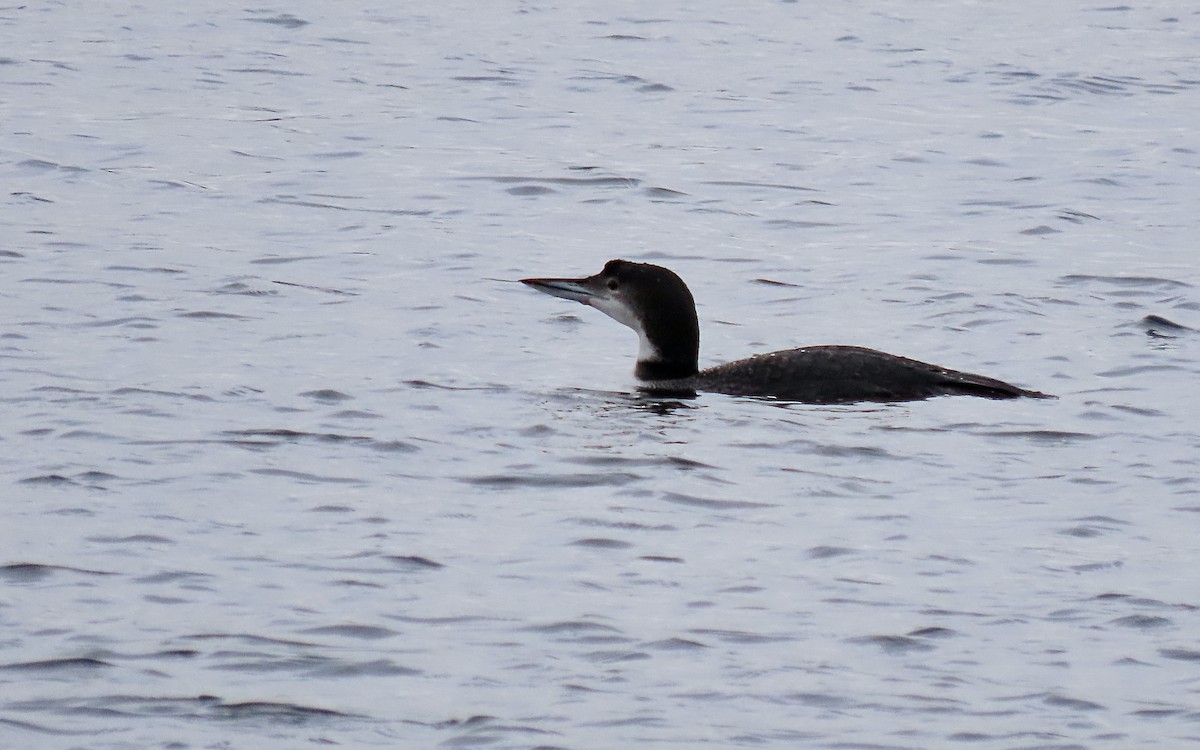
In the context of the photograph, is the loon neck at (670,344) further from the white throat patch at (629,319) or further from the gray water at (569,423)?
the gray water at (569,423)

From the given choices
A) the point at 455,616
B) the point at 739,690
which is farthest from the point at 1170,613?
the point at 455,616

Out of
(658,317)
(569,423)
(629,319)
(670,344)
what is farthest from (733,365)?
(569,423)

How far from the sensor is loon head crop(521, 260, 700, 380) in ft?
31.2

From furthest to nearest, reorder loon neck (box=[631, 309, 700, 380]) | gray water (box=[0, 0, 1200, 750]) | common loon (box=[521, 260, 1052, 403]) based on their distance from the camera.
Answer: loon neck (box=[631, 309, 700, 380]) < common loon (box=[521, 260, 1052, 403]) < gray water (box=[0, 0, 1200, 750])

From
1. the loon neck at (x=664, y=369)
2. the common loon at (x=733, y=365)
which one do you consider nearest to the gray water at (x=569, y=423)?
the common loon at (x=733, y=365)

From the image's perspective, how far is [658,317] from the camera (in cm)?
955

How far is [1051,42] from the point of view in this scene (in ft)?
70.7

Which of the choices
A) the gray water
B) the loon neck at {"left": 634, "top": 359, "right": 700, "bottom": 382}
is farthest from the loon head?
the gray water

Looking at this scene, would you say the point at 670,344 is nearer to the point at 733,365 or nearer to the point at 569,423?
the point at 733,365

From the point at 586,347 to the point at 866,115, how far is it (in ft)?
26.2

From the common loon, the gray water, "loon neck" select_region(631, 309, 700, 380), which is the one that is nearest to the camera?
the gray water

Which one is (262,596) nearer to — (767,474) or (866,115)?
(767,474)

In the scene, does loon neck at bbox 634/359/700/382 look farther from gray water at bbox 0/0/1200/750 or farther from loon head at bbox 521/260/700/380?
gray water at bbox 0/0/1200/750

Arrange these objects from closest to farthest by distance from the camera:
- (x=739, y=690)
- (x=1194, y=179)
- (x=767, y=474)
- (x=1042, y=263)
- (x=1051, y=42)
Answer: (x=739, y=690)
(x=767, y=474)
(x=1042, y=263)
(x=1194, y=179)
(x=1051, y=42)
